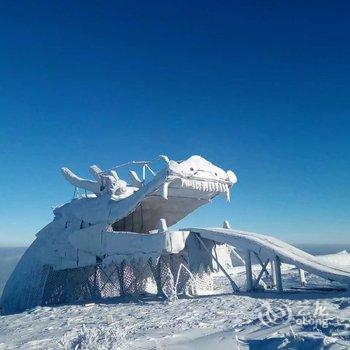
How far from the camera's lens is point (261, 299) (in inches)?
508

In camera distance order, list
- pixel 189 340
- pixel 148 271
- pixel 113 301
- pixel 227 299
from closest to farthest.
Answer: pixel 189 340 → pixel 227 299 → pixel 113 301 → pixel 148 271

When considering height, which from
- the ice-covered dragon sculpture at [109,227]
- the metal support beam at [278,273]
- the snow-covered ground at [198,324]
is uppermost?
the ice-covered dragon sculpture at [109,227]

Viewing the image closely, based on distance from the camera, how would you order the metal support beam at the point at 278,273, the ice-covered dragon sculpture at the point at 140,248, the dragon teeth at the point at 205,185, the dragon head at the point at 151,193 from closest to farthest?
1. the metal support beam at the point at 278,273
2. the ice-covered dragon sculpture at the point at 140,248
3. the dragon head at the point at 151,193
4. the dragon teeth at the point at 205,185

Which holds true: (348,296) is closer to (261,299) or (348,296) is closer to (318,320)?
(261,299)

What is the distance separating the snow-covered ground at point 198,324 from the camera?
24.8ft

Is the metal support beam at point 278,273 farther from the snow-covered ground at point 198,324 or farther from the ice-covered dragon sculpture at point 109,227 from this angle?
the ice-covered dragon sculpture at point 109,227

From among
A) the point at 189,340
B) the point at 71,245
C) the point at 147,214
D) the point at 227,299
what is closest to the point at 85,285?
the point at 71,245

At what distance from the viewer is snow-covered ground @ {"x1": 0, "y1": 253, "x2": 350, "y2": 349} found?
7.55 meters

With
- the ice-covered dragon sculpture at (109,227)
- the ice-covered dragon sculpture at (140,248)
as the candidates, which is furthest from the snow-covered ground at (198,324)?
the ice-covered dragon sculpture at (109,227)

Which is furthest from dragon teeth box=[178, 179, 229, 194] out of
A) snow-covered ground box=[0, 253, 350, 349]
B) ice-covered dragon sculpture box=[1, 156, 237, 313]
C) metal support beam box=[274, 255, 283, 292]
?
metal support beam box=[274, 255, 283, 292]

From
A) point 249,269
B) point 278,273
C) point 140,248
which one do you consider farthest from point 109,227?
point 278,273

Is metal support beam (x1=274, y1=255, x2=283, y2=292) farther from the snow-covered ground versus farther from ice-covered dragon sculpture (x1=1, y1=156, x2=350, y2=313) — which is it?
the snow-covered ground

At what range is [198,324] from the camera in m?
10.1

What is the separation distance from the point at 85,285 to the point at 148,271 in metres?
3.87
